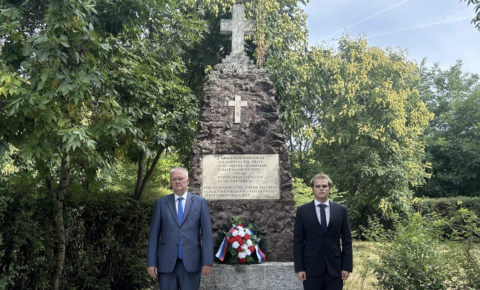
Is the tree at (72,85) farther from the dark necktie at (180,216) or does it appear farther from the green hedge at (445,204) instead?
the green hedge at (445,204)

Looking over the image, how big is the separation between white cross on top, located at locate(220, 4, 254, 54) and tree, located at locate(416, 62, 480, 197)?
2153 centimetres

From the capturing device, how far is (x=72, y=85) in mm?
4332

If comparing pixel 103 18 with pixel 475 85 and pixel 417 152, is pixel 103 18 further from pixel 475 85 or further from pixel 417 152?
pixel 475 85

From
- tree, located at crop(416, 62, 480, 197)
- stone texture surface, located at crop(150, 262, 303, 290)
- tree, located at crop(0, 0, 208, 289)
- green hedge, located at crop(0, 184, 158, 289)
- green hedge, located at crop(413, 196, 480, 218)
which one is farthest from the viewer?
tree, located at crop(416, 62, 480, 197)

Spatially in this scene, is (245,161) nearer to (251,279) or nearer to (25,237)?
(251,279)

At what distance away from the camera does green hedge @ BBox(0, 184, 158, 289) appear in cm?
557

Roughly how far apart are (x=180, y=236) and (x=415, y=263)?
3346mm

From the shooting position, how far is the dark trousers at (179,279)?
4.43 metres

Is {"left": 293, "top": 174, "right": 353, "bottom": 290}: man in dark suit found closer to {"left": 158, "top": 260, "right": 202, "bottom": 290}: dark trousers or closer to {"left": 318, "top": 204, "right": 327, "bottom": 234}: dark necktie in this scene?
{"left": 318, "top": 204, "right": 327, "bottom": 234}: dark necktie

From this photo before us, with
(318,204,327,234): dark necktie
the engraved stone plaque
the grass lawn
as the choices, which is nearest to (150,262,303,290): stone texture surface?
the engraved stone plaque

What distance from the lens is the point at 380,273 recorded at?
6164 millimetres

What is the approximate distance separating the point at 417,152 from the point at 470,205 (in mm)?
3364

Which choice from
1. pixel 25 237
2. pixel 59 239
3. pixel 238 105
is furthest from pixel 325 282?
pixel 59 239

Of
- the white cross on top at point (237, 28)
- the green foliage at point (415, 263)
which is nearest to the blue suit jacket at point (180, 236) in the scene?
the green foliage at point (415, 263)
